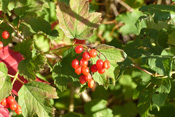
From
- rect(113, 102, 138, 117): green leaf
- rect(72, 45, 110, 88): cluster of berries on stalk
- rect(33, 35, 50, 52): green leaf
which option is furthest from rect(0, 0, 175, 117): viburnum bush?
rect(113, 102, 138, 117): green leaf

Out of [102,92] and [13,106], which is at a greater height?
[13,106]

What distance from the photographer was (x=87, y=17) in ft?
4.61

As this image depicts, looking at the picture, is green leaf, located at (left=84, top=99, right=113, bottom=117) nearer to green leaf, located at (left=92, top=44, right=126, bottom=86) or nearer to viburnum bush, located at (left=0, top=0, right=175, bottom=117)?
viburnum bush, located at (left=0, top=0, right=175, bottom=117)

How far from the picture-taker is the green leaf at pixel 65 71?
1.51 metres

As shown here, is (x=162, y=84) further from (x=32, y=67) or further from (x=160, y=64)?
(x=32, y=67)

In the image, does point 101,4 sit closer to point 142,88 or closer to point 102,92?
point 102,92

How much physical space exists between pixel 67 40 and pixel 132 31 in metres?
0.65

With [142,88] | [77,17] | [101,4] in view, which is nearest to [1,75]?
[77,17]

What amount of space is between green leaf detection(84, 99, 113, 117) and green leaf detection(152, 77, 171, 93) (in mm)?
641

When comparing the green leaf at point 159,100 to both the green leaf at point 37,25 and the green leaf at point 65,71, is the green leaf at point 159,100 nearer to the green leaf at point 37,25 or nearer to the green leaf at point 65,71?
the green leaf at point 65,71

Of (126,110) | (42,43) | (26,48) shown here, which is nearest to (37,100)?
(26,48)

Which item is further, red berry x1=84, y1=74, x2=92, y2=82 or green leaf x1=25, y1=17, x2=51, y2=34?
green leaf x1=25, y1=17, x2=51, y2=34

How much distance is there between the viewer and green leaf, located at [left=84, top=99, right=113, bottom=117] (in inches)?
82.1

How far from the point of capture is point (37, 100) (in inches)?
56.3
